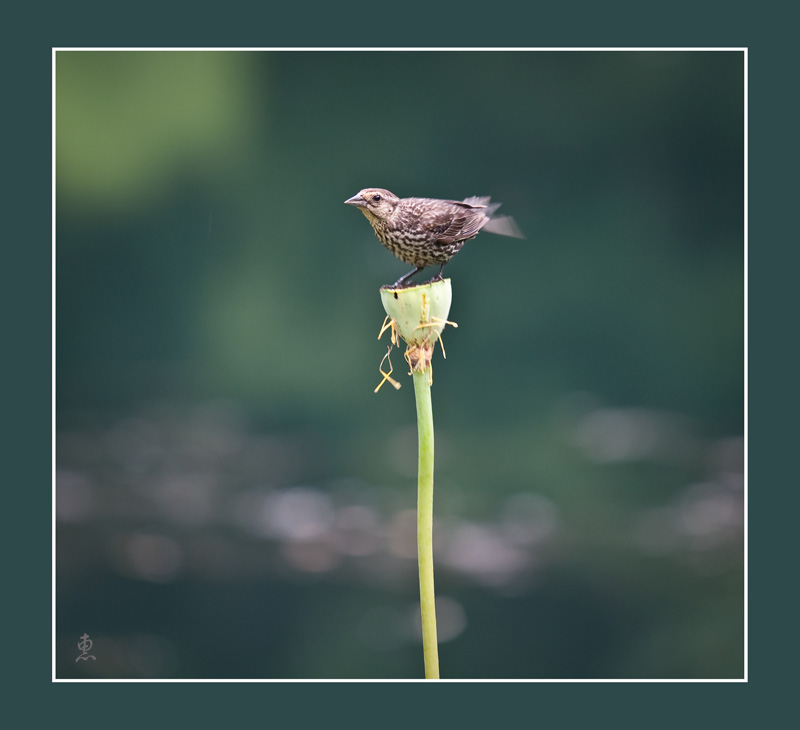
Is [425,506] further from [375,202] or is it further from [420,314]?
[375,202]

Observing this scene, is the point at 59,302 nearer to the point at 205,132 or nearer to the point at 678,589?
the point at 205,132

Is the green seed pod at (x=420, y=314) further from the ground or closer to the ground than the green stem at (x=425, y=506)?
further from the ground

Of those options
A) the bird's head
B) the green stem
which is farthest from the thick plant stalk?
the bird's head

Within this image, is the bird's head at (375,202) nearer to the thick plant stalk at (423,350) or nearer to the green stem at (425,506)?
the thick plant stalk at (423,350)

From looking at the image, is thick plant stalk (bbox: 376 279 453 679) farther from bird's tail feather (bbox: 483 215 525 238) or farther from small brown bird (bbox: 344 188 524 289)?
bird's tail feather (bbox: 483 215 525 238)

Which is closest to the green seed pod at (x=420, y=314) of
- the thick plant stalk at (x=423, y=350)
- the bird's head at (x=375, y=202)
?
the thick plant stalk at (x=423, y=350)

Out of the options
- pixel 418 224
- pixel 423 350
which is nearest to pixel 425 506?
pixel 423 350

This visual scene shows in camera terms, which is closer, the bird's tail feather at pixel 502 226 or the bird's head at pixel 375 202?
the bird's head at pixel 375 202
